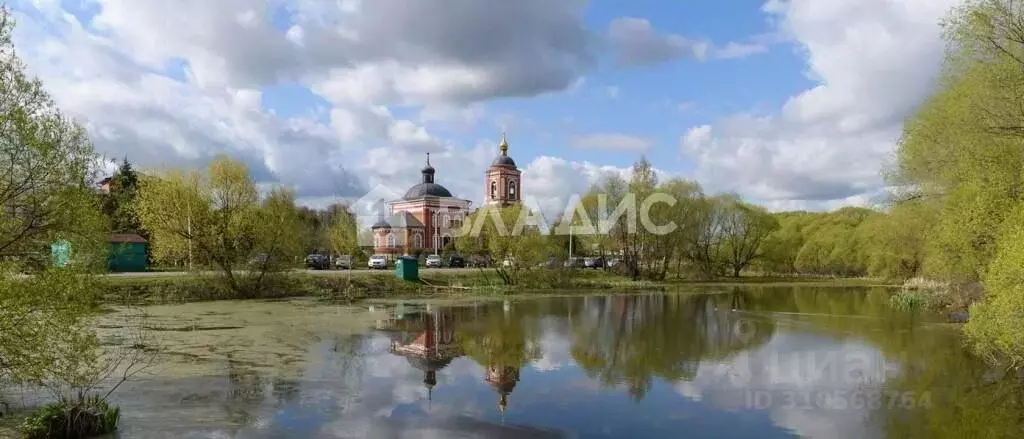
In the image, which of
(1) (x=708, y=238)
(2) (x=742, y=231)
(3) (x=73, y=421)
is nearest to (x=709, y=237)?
(1) (x=708, y=238)

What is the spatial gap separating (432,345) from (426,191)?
2578 inches

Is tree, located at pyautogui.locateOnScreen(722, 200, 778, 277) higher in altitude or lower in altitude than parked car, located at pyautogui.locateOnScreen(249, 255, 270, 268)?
higher

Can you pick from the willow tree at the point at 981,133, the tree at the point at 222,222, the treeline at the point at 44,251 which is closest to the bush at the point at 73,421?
the treeline at the point at 44,251

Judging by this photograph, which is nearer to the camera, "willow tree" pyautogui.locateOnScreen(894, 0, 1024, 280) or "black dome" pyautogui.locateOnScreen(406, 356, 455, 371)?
"willow tree" pyautogui.locateOnScreen(894, 0, 1024, 280)

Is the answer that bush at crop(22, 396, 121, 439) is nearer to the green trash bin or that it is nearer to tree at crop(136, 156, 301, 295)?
tree at crop(136, 156, 301, 295)

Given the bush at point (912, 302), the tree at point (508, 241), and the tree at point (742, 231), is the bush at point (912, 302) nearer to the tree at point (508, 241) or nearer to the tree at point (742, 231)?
the tree at point (508, 241)

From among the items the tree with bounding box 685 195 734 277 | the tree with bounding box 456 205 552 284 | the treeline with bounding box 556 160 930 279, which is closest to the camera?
the tree with bounding box 456 205 552 284

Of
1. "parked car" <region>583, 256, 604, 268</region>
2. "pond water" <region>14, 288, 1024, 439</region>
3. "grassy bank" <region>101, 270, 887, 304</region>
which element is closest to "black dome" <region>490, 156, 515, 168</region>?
"parked car" <region>583, 256, 604, 268</region>

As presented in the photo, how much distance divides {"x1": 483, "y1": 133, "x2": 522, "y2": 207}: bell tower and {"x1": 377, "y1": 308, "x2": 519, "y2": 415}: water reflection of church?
51575mm

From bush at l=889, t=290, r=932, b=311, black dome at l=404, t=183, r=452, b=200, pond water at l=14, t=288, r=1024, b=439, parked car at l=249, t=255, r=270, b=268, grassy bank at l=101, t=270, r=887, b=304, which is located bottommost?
pond water at l=14, t=288, r=1024, b=439

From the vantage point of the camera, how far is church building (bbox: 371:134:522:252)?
7550 centimetres

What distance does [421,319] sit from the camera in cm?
2489

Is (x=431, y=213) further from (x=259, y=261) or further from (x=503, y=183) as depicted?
(x=259, y=261)

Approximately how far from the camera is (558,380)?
1372 centimetres
